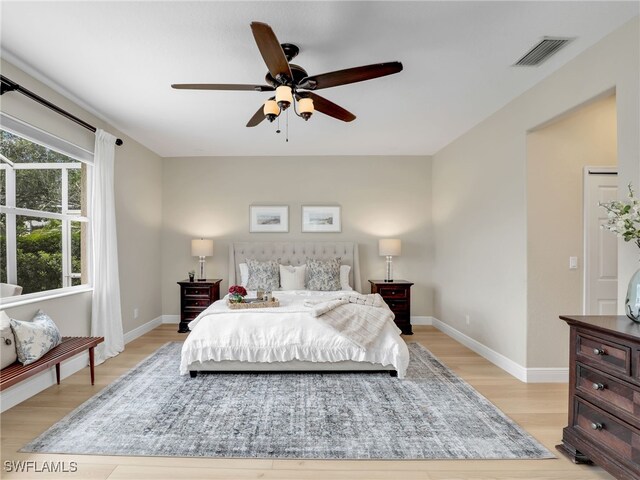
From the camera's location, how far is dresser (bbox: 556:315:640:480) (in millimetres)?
1823

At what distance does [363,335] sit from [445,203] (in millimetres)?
2847

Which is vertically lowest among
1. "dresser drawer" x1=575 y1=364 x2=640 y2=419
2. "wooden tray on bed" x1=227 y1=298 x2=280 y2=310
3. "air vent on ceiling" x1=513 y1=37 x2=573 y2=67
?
"dresser drawer" x1=575 y1=364 x2=640 y2=419

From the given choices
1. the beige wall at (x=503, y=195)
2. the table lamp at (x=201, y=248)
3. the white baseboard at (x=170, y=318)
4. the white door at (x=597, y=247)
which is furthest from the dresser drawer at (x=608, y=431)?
the white baseboard at (x=170, y=318)

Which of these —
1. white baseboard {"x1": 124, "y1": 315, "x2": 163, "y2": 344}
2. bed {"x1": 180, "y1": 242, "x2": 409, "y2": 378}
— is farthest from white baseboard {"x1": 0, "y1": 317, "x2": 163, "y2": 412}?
bed {"x1": 180, "y1": 242, "x2": 409, "y2": 378}

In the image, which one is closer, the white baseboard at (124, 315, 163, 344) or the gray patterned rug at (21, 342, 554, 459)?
the gray patterned rug at (21, 342, 554, 459)

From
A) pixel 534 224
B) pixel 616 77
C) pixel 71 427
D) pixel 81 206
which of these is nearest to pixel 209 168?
pixel 81 206

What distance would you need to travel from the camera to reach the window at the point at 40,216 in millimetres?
2996

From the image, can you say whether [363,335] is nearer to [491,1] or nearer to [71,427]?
[71,427]

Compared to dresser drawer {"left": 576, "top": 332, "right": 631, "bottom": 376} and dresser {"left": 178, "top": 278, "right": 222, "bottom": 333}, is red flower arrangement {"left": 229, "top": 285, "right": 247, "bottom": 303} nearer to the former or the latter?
dresser {"left": 178, "top": 278, "right": 222, "bottom": 333}

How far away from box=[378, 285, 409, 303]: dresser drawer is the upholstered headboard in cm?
50

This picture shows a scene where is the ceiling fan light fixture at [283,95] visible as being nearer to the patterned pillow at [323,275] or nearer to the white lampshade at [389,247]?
the patterned pillow at [323,275]

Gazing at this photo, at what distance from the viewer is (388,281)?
5.58 meters

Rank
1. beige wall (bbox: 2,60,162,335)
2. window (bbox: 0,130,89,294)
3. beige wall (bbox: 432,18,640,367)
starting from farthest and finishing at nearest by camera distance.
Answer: beige wall (bbox: 2,60,162,335), window (bbox: 0,130,89,294), beige wall (bbox: 432,18,640,367)

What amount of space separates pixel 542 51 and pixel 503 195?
150 cm
